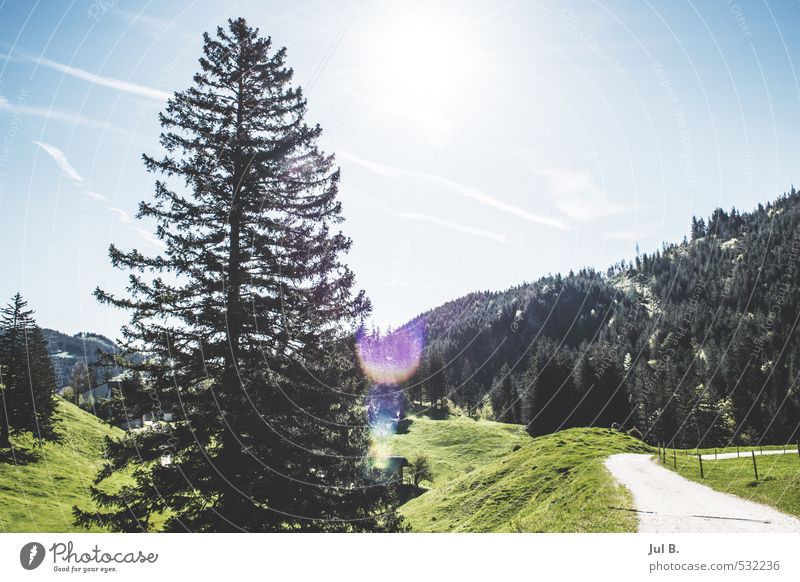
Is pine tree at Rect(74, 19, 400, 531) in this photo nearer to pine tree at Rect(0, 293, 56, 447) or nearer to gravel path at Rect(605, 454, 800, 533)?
gravel path at Rect(605, 454, 800, 533)

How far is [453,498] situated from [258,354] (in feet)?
93.8

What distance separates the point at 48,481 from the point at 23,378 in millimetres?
8015

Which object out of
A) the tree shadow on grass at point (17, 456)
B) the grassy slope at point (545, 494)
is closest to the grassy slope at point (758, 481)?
the grassy slope at point (545, 494)

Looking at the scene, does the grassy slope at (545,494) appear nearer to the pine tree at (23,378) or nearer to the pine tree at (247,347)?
the pine tree at (247,347)

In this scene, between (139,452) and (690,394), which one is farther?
(690,394)

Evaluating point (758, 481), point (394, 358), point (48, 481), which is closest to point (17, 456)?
point (48, 481)

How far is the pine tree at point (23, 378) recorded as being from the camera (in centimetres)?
3059

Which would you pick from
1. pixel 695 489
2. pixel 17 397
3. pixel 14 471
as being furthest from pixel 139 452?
pixel 17 397
